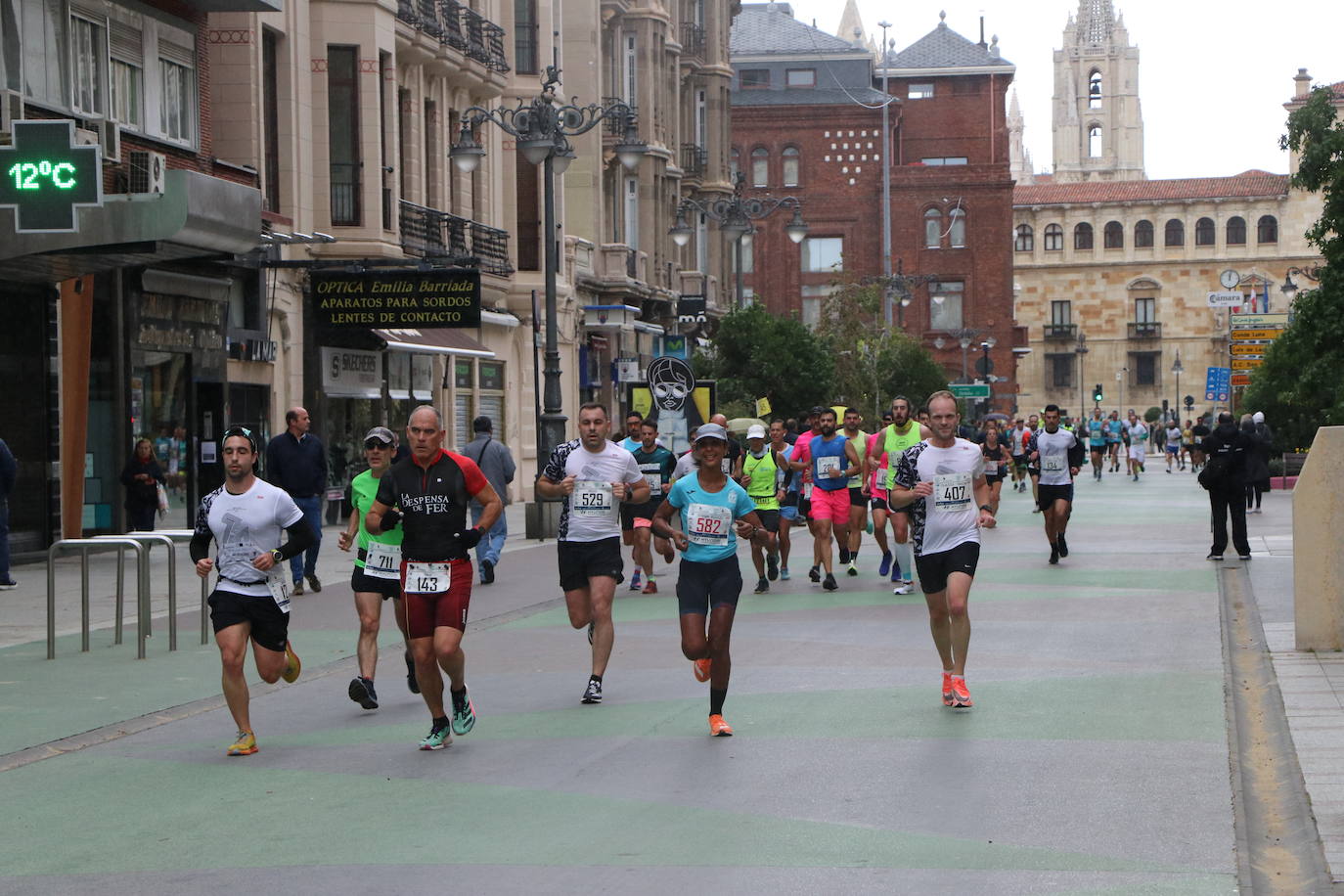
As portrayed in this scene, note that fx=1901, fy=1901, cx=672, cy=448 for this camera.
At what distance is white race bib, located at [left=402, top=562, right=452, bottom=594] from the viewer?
9727 mm

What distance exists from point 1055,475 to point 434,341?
1518cm

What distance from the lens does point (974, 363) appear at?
9112 centimetres

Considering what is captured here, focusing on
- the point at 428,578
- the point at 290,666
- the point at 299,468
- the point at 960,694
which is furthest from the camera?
the point at 299,468

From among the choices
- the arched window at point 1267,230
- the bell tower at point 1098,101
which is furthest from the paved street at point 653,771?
the bell tower at point 1098,101

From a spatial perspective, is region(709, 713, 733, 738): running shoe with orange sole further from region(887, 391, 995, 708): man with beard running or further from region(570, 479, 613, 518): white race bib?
region(570, 479, 613, 518): white race bib

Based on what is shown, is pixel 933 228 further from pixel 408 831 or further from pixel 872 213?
pixel 408 831

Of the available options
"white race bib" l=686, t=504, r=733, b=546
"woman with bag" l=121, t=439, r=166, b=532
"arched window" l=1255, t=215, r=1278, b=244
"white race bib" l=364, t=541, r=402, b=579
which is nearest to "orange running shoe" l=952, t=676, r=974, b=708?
"white race bib" l=686, t=504, r=733, b=546

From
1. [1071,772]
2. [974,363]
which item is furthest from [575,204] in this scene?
[974,363]

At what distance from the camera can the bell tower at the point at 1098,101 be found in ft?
577

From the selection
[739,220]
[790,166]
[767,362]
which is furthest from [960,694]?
[790,166]

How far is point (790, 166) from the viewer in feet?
301

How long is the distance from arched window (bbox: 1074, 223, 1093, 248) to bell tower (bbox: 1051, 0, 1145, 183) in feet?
159

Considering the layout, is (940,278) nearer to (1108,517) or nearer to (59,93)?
(1108,517)

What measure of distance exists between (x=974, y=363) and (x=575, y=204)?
4815cm
